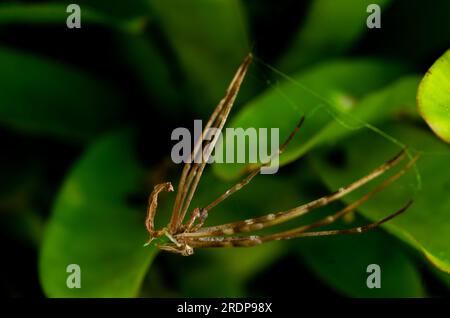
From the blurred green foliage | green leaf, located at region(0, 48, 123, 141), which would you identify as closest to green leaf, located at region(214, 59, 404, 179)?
the blurred green foliage

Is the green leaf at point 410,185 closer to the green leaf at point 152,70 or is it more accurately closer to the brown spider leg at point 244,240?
the brown spider leg at point 244,240

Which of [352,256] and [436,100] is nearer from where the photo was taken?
[436,100]

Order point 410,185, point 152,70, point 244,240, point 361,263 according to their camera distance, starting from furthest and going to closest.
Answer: point 152,70
point 361,263
point 410,185
point 244,240

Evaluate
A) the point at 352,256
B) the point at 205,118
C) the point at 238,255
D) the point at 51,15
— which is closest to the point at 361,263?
the point at 352,256

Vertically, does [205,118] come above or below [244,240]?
above

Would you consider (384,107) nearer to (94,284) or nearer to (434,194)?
(434,194)

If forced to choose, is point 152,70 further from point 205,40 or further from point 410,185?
point 410,185
